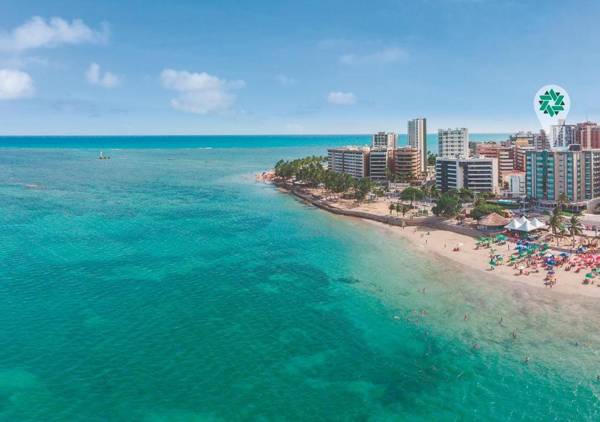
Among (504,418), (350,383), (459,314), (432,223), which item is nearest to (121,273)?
(350,383)

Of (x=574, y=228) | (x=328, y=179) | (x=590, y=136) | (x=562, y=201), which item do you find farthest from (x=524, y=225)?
(x=590, y=136)

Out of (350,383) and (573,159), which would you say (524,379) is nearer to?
(350,383)

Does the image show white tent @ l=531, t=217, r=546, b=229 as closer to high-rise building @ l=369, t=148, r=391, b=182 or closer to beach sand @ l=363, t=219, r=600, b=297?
beach sand @ l=363, t=219, r=600, b=297

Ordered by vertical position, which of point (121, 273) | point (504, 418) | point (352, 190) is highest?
point (352, 190)

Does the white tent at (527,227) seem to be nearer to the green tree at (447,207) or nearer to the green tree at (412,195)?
the green tree at (447,207)

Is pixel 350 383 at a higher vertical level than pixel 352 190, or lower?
lower
